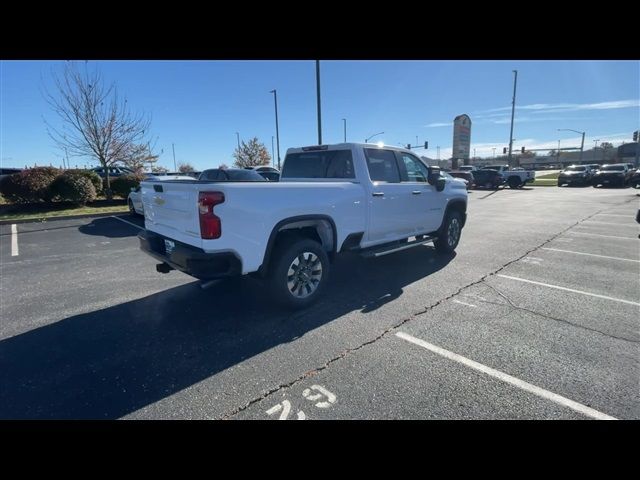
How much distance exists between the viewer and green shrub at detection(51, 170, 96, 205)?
13.0 metres

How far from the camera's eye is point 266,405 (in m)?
2.39

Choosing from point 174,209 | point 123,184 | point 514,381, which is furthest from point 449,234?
point 123,184

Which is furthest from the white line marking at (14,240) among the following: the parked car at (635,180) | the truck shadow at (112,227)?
the parked car at (635,180)

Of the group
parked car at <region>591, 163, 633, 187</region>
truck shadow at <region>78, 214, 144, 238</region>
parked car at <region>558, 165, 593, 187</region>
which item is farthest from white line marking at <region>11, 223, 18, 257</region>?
parked car at <region>558, 165, 593, 187</region>

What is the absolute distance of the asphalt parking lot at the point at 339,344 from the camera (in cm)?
240

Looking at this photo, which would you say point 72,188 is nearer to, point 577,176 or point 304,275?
point 304,275

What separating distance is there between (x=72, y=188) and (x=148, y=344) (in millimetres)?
13220

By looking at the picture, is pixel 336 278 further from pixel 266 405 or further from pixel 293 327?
pixel 266 405

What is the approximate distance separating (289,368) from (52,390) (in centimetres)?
185

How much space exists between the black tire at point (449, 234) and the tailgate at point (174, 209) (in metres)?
4.77

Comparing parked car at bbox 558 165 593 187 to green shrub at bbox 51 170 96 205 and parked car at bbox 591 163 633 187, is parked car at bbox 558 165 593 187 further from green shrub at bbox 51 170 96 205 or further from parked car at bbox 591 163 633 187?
green shrub at bbox 51 170 96 205

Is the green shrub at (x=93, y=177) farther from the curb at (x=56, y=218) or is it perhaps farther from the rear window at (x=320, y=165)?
the rear window at (x=320, y=165)
